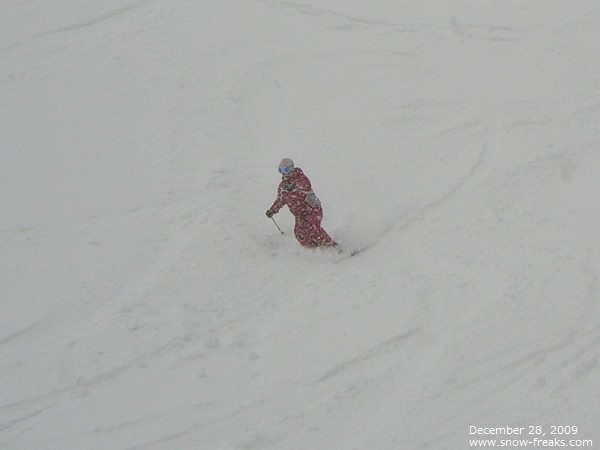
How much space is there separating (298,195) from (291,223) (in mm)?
1359

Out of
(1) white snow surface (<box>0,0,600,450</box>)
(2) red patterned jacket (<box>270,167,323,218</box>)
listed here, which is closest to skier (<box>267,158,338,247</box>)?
(2) red patterned jacket (<box>270,167,323,218</box>)

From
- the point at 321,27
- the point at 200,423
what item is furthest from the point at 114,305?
the point at 321,27

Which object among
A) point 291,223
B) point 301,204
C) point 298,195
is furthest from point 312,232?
point 291,223

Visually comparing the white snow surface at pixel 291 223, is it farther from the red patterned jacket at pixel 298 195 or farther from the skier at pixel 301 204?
the red patterned jacket at pixel 298 195

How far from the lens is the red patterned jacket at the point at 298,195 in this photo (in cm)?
920

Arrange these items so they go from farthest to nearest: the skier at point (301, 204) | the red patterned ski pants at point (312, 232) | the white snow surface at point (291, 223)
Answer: the red patterned ski pants at point (312, 232) < the skier at point (301, 204) < the white snow surface at point (291, 223)

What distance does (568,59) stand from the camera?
14.4 meters

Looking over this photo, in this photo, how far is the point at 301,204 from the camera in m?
9.30

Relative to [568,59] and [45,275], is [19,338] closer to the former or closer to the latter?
[45,275]

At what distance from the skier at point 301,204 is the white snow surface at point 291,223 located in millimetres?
279

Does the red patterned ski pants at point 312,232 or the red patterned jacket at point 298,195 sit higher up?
the red patterned jacket at point 298,195

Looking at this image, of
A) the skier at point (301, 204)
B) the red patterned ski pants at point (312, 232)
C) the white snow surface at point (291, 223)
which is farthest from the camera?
the red patterned ski pants at point (312, 232)

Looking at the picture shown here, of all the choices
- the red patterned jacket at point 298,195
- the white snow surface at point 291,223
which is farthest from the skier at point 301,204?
the white snow surface at point 291,223

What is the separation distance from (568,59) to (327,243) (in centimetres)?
790
